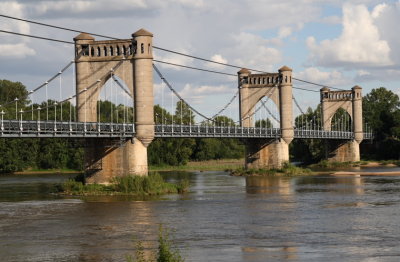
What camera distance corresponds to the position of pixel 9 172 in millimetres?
111500

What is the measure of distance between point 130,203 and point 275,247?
2117 centimetres

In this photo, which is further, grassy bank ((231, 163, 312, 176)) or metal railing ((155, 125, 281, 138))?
grassy bank ((231, 163, 312, 176))

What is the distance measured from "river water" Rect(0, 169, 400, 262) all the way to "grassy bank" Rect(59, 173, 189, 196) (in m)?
1.85

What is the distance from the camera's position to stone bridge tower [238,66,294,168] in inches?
3765

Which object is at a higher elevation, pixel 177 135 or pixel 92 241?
pixel 177 135

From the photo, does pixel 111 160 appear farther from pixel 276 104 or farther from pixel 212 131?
pixel 276 104

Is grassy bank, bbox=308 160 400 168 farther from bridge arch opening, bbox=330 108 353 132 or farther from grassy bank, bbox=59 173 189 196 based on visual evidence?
grassy bank, bbox=59 173 189 196

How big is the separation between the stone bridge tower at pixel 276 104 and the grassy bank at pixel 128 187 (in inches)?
1308


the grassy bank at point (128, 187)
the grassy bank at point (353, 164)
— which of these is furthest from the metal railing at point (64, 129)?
the grassy bank at point (353, 164)

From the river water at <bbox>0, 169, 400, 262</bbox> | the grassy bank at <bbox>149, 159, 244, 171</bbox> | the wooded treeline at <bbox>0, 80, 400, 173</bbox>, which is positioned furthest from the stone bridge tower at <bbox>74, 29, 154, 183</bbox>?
the grassy bank at <bbox>149, 159, 244, 171</bbox>

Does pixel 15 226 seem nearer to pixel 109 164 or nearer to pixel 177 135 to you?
pixel 109 164

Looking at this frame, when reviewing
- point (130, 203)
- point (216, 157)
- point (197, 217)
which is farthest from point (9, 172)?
point (197, 217)

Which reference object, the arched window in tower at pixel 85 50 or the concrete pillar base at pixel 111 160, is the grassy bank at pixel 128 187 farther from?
the arched window in tower at pixel 85 50

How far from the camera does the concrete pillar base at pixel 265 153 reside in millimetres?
94875
